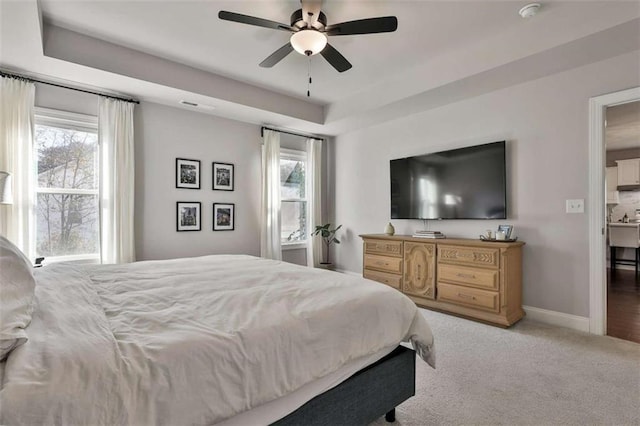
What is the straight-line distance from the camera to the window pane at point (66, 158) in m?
3.45

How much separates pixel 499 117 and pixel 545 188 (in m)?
0.95

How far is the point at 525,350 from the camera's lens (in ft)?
8.63

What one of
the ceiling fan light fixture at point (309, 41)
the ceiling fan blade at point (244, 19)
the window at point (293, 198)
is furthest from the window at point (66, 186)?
the ceiling fan light fixture at point (309, 41)

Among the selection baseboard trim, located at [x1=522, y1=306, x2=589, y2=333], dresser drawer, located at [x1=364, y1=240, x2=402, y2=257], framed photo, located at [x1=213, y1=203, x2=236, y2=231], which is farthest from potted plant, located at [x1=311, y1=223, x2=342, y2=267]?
baseboard trim, located at [x1=522, y1=306, x2=589, y2=333]

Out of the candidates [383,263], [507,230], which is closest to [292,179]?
[383,263]

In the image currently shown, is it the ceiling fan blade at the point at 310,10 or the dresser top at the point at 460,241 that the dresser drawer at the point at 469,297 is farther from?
the ceiling fan blade at the point at 310,10

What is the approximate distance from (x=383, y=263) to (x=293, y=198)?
201 cm

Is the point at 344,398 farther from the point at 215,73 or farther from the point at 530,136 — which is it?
the point at 215,73

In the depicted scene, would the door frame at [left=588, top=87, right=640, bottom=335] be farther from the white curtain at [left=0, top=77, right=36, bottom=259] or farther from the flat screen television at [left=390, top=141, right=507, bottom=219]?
the white curtain at [left=0, top=77, right=36, bottom=259]

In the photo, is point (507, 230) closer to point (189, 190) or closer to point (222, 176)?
point (222, 176)

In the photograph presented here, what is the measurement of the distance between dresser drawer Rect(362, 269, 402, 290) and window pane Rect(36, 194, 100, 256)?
339 cm

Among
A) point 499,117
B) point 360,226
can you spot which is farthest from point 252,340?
point 360,226

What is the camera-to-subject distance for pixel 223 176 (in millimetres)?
4629

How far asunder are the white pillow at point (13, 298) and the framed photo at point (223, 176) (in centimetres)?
336
